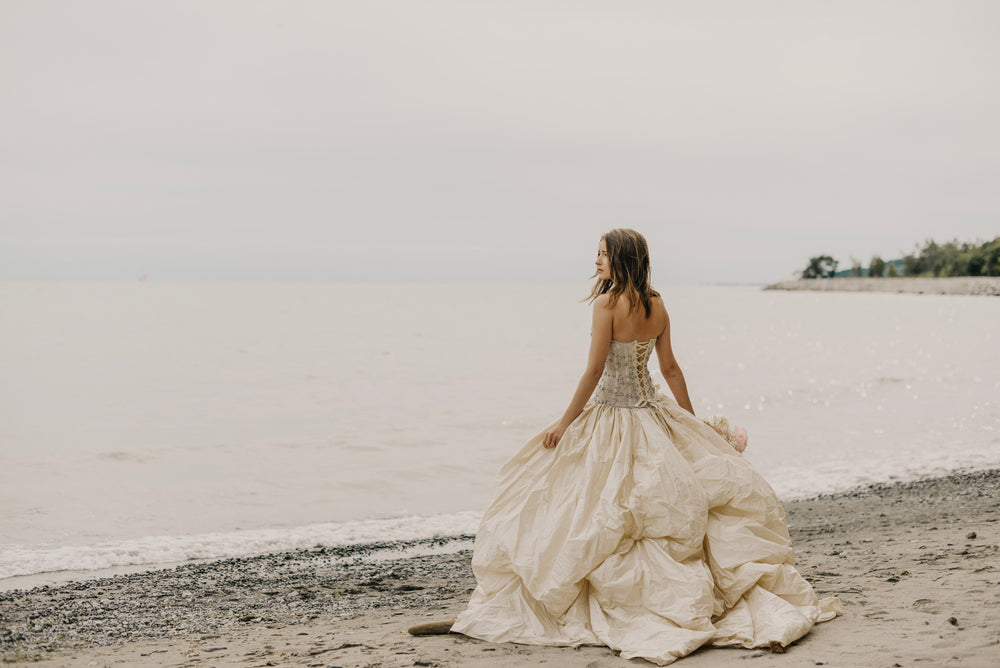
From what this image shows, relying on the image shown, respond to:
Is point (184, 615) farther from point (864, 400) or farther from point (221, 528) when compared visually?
point (864, 400)

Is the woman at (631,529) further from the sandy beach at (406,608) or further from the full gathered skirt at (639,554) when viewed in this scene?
the sandy beach at (406,608)

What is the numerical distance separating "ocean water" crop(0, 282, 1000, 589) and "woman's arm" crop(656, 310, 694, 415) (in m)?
4.09

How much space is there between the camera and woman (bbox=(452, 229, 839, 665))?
3836mm

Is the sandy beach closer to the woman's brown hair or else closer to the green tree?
the woman's brown hair

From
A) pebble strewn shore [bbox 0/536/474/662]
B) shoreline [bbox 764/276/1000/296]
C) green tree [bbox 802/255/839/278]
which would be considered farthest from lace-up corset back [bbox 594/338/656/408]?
green tree [bbox 802/255/839/278]

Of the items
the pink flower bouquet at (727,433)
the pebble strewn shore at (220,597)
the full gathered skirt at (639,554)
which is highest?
the pink flower bouquet at (727,433)

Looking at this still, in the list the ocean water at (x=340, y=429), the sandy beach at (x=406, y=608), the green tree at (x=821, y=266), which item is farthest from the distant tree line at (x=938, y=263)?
the sandy beach at (x=406, y=608)

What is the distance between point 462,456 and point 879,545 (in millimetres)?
6576

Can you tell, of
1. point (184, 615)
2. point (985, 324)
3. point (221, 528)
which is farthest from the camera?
point (985, 324)

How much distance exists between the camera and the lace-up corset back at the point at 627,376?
13.9 feet

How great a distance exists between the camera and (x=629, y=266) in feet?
13.4

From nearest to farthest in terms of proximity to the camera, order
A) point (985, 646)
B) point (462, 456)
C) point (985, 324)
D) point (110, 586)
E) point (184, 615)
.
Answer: point (985, 646) → point (184, 615) → point (110, 586) → point (462, 456) → point (985, 324)

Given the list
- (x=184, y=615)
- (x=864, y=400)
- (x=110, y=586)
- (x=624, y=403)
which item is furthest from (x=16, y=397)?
(x=864, y=400)

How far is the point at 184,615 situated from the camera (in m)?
5.29
